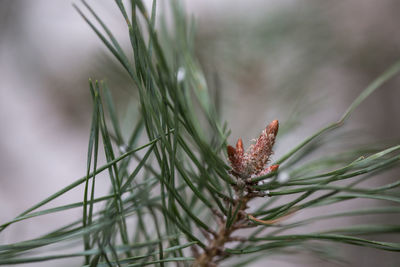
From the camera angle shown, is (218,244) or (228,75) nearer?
(218,244)

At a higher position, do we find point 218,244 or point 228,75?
point 228,75

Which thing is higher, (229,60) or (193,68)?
(229,60)

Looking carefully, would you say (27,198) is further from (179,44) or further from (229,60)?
(179,44)

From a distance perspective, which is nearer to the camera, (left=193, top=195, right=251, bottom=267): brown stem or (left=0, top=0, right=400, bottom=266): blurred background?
(left=193, top=195, right=251, bottom=267): brown stem

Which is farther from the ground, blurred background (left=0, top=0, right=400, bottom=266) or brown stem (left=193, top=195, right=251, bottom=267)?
blurred background (left=0, top=0, right=400, bottom=266)

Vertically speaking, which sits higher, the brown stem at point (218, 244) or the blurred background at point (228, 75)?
the blurred background at point (228, 75)

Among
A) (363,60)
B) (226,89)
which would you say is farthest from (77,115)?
(363,60)

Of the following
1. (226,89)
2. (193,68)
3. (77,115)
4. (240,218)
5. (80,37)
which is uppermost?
(80,37)

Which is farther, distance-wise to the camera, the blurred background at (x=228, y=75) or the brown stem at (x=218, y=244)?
the blurred background at (x=228, y=75)
